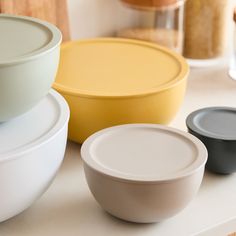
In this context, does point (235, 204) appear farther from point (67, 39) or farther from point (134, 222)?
point (67, 39)

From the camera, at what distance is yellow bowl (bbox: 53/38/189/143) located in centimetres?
88

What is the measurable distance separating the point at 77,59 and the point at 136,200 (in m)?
0.37

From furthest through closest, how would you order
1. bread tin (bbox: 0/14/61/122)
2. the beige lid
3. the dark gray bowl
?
the beige lid, the dark gray bowl, bread tin (bbox: 0/14/61/122)

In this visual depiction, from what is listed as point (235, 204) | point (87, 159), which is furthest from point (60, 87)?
point (235, 204)

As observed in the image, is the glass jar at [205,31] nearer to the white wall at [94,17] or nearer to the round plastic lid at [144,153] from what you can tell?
the white wall at [94,17]

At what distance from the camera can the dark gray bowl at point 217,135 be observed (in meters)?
0.84

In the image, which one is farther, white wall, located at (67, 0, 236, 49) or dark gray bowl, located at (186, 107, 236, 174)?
white wall, located at (67, 0, 236, 49)

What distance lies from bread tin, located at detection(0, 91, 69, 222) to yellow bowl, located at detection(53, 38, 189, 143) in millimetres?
105

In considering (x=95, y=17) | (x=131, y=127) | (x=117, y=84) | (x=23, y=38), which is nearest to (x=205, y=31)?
(x=95, y=17)

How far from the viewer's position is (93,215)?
2.57 feet

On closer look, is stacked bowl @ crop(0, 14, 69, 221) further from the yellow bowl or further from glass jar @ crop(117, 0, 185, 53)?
glass jar @ crop(117, 0, 185, 53)

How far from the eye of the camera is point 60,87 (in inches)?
35.5

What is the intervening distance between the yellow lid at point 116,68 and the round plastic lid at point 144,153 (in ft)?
0.29

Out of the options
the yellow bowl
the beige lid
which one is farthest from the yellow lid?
the beige lid
